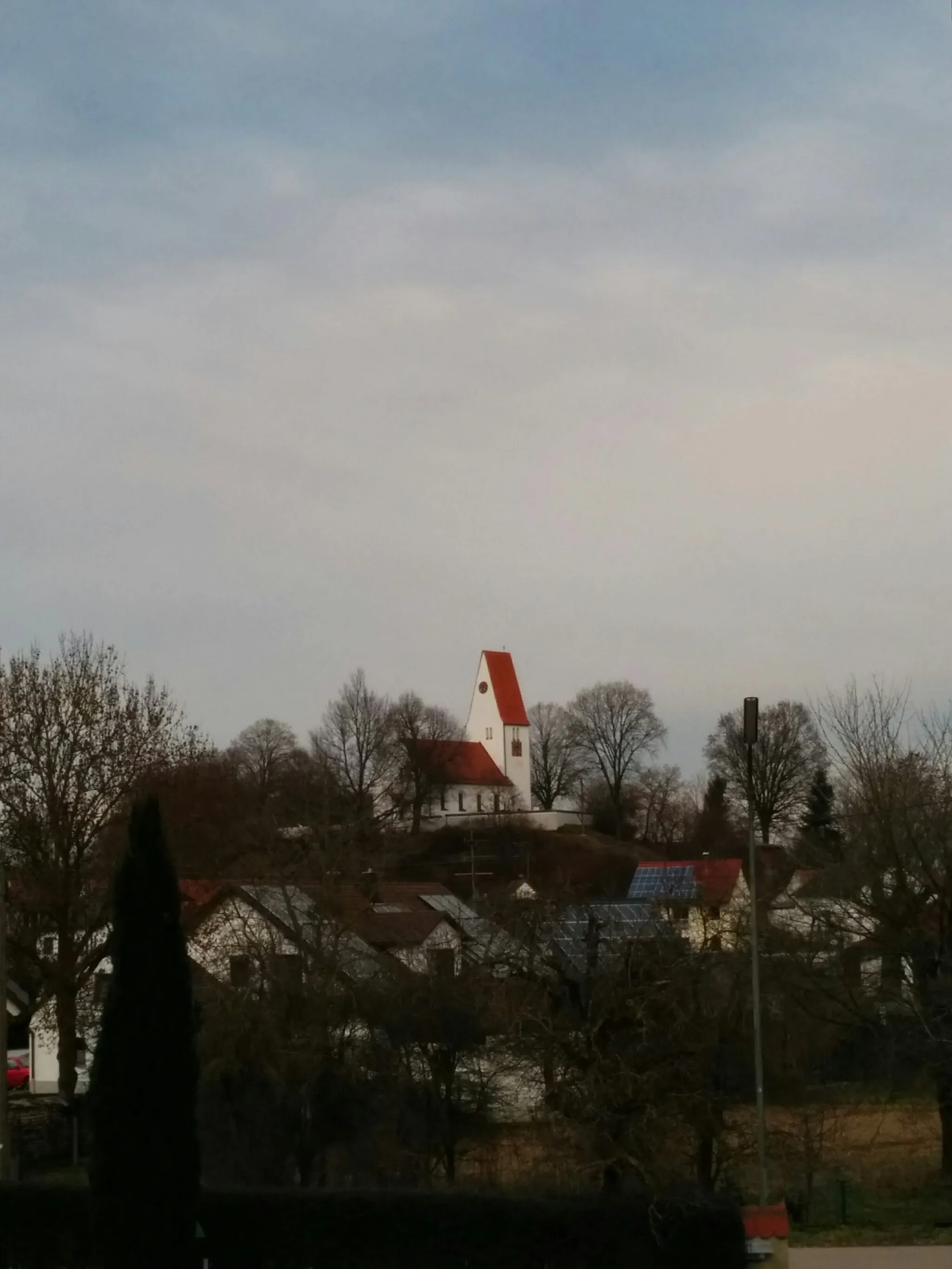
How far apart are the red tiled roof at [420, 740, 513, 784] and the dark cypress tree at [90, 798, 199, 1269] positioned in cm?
10494

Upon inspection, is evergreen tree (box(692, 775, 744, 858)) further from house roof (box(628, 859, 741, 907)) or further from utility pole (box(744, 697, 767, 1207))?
utility pole (box(744, 697, 767, 1207))

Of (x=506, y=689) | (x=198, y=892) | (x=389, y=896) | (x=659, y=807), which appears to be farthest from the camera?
(x=506, y=689)

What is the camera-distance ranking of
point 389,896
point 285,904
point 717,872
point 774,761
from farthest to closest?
point 774,761, point 717,872, point 389,896, point 285,904

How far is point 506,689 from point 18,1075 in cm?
9689

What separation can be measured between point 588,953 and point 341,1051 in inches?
301

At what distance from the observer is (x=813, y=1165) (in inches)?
939

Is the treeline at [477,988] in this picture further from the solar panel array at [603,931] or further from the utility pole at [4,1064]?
the utility pole at [4,1064]

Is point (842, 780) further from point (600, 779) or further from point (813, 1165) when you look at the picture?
point (600, 779)

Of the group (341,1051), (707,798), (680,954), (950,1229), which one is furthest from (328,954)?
(707,798)

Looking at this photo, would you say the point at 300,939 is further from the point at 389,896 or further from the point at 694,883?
the point at 389,896

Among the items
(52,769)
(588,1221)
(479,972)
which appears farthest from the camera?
(52,769)

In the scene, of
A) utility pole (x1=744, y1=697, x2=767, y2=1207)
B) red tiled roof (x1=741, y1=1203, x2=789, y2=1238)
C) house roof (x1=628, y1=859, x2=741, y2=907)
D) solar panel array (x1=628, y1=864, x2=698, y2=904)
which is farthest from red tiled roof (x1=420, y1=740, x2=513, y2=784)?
red tiled roof (x1=741, y1=1203, x2=789, y2=1238)

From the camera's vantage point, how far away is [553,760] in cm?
12950

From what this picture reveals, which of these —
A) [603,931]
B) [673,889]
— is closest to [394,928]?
[673,889]
